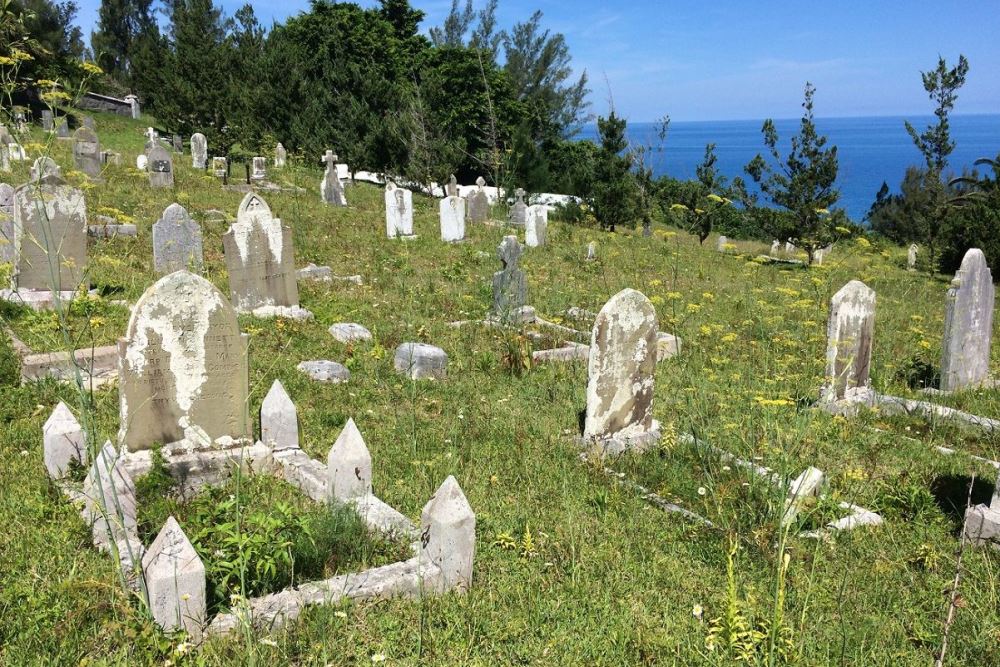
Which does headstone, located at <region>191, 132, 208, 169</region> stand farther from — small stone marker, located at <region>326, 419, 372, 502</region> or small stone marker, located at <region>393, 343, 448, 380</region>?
small stone marker, located at <region>326, 419, 372, 502</region>

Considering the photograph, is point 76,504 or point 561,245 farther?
point 561,245

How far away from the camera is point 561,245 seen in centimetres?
2056

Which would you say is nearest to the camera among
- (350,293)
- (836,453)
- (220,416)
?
(220,416)

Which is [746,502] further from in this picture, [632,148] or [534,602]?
[632,148]

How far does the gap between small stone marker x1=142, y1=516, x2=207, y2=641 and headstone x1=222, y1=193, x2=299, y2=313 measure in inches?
300

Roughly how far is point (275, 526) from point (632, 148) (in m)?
5.34

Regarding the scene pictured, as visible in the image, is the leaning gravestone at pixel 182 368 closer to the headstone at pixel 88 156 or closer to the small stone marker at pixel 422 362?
the small stone marker at pixel 422 362

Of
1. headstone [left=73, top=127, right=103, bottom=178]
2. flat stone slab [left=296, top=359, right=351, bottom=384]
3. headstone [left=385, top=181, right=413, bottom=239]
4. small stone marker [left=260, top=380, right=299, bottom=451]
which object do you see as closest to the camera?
small stone marker [left=260, top=380, right=299, bottom=451]

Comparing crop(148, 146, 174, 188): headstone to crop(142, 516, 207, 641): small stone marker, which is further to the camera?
crop(148, 146, 174, 188): headstone

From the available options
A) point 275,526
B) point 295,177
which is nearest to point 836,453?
point 275,526

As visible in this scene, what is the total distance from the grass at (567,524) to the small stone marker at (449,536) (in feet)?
0.45

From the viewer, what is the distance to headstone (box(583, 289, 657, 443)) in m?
7.02

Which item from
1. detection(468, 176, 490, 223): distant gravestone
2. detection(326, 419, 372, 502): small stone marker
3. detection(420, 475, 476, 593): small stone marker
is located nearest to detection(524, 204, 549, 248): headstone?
detection(468, 176, 490, 223): distant gravestone

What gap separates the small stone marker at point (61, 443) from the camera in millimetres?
5238
